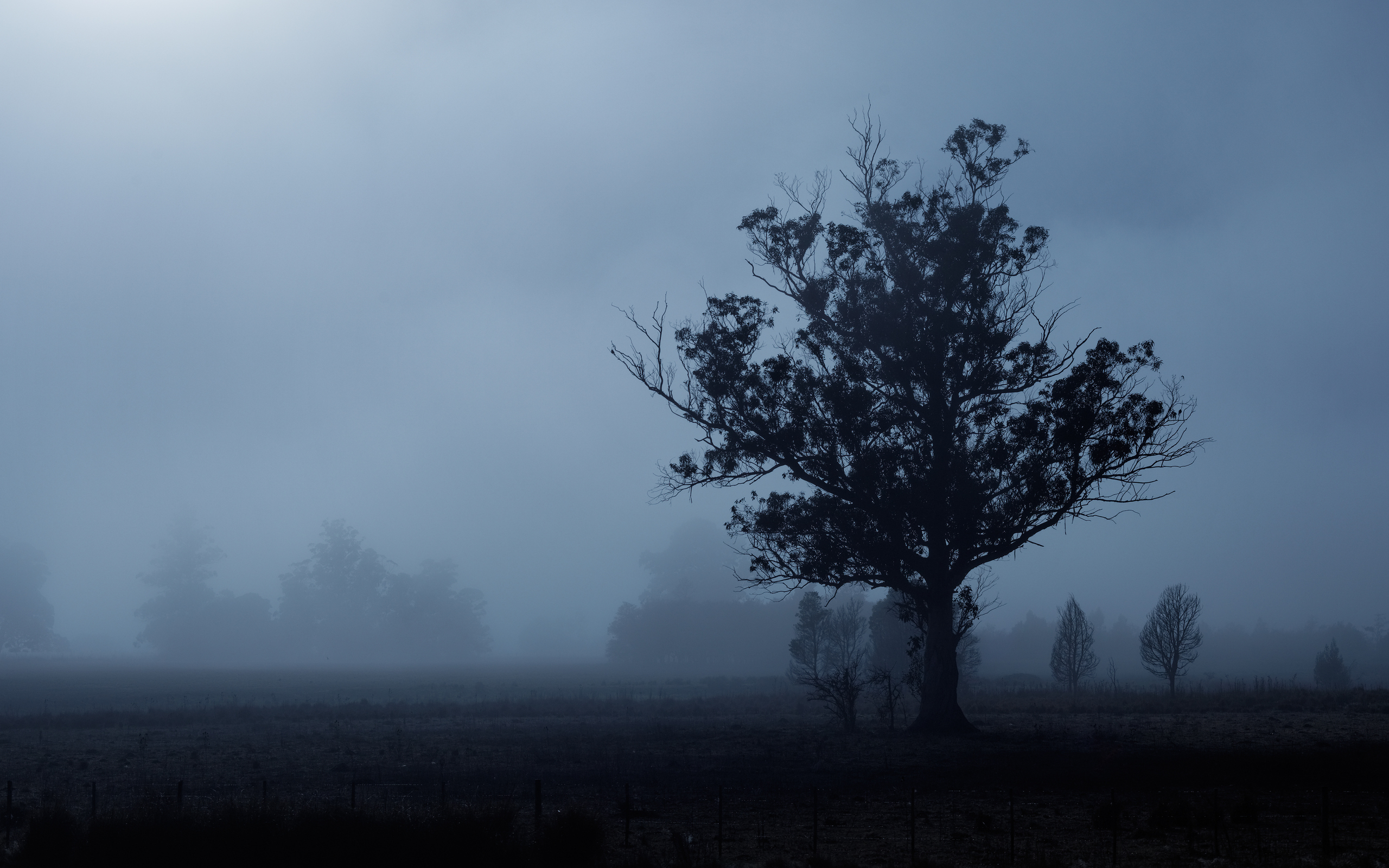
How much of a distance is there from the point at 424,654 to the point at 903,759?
463ft

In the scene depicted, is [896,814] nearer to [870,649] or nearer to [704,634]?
[870,649]

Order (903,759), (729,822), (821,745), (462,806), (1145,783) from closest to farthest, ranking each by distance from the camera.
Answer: (462,806)
(729,822)
(1145,783)
(903,759)
(821,745)

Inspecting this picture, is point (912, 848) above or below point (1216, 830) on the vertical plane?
below

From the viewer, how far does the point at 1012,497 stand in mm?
29969

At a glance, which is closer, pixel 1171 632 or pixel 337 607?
pixel 1171 632

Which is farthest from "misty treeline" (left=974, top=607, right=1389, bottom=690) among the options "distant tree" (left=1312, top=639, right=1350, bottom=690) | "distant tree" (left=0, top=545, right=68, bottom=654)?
"distant tree" (left=0, top=545, right=68, bottom=654)

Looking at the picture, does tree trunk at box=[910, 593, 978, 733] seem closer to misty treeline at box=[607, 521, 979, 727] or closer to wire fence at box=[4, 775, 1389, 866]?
wire fence at box=[4, 775, 1389, 866]

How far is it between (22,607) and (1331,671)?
151082mm

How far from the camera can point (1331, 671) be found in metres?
69.7

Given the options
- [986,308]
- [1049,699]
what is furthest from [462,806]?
[1049,699]

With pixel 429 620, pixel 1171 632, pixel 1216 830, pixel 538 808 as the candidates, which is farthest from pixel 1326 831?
pixel 429 620

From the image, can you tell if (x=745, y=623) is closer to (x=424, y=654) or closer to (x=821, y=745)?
(x=424, y=654)

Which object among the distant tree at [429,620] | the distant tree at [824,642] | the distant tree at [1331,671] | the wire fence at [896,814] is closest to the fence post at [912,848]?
the wire fence at [896,814]

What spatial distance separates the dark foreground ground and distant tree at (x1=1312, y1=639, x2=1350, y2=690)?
107ft
